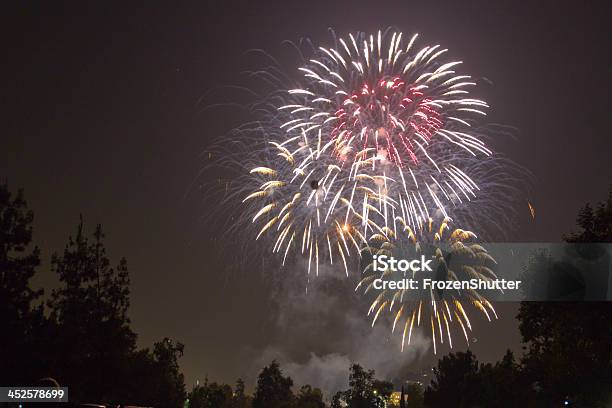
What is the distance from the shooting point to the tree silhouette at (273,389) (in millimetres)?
189750

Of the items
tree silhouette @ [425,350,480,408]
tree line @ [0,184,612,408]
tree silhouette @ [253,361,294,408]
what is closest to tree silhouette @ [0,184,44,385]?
tree line @ [0,184,612,408]

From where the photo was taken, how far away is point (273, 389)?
192m

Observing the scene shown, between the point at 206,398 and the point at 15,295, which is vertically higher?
the point at 15,295

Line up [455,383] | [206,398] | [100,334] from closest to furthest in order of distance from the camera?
[100,334] < [455,383] < [206,398]

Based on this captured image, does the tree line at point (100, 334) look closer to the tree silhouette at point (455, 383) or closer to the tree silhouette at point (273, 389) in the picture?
the tree silhouette at point (455, 383)

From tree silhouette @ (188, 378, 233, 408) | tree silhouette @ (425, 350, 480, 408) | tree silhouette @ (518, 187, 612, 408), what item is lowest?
tree silhouette @ (188, 378, 233, 408)

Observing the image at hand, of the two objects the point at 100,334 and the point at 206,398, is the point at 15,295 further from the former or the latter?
the point at 206,398

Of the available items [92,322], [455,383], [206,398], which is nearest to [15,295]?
[92,322]

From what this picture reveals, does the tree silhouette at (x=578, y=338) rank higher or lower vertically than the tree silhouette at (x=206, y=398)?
higher

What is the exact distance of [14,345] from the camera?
4509cm

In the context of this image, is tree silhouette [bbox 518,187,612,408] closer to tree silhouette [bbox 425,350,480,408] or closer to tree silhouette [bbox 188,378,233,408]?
tree silhouette [bbox 425,350,480,408]

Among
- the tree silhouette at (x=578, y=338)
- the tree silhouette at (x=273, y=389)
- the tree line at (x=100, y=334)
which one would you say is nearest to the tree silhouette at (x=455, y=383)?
the tree line at (x=100, y=334)

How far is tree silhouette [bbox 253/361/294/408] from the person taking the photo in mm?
189750

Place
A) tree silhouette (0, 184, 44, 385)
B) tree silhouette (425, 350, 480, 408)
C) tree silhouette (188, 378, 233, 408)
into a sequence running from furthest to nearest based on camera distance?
tree silhouette (188, 378, 233, 408), tree silhouette (425, 350, 480, 408), tree silhouette (0, 184, 44, 385)
